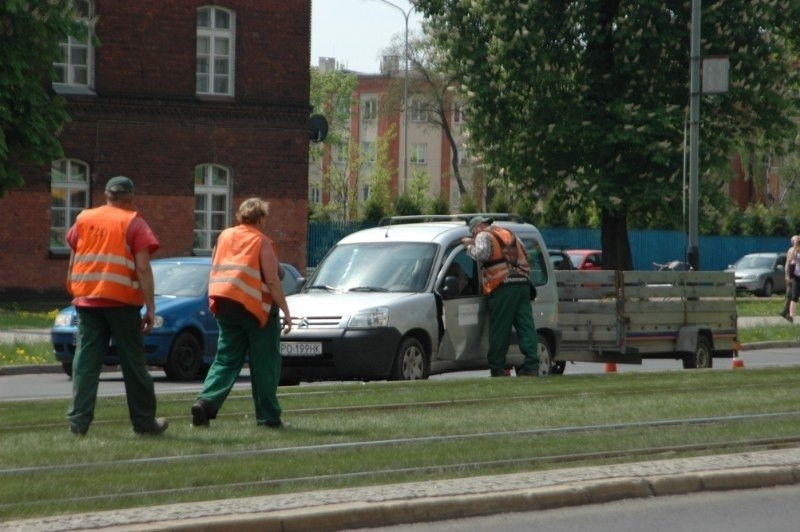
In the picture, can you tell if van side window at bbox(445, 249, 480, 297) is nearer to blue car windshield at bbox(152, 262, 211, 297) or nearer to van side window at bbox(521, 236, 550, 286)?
van side window at bbox(521, 236, 550, 286)

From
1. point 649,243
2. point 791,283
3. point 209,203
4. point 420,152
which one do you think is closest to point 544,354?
point 791,283

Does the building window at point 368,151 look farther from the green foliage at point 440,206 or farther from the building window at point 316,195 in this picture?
the green foliage at point 440,206

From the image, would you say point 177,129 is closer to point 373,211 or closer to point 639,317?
point 373,211

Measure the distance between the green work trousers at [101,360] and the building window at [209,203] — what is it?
95.0 feet

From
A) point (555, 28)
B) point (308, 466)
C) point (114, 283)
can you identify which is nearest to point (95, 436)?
point (114, 283)

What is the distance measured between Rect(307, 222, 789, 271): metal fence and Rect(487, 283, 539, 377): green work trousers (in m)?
34.3

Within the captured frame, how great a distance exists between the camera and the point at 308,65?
40.7m

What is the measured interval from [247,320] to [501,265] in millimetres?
5809

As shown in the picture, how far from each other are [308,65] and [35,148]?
10.0 metres

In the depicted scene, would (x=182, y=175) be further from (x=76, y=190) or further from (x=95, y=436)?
(x=95, y=436)

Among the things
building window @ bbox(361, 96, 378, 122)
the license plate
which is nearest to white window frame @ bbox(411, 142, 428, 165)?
building window @ bbox(361, 96, 378, 122)

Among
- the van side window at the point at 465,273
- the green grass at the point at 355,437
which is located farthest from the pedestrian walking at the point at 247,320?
the van side window at the point at 465,273

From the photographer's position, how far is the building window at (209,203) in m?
40.3

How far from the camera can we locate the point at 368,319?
17047 millimetres
